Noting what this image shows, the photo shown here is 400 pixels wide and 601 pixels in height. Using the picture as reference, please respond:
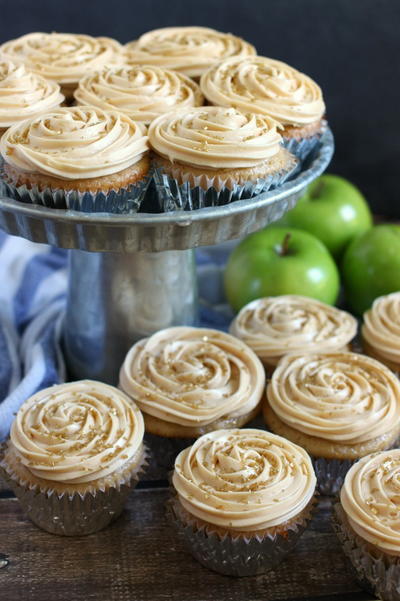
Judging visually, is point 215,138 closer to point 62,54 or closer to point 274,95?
point 274,95

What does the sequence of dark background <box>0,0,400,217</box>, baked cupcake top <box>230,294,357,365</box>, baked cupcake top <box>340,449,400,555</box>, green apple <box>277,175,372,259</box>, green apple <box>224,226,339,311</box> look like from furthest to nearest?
dark background <box>0,0,400,217</box>, green apple <box>277,175,372,259</box>, green apple <box>224,226,339,311</box>, baked cupcake top <box>230,294,357,365</box>, baked cupcake top <box>340,449,400,555</box>

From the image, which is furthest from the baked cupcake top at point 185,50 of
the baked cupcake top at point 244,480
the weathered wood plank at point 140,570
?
the weathered wood plank at point 140,570

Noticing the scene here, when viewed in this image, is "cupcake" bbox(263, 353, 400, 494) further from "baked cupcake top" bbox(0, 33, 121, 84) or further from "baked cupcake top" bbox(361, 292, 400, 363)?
"baked cupcake top" bbox(0, 33, 121, 84)

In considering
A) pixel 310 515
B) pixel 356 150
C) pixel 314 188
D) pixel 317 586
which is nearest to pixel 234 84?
pixel 314 188

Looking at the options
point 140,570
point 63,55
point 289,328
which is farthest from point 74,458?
point 63,55

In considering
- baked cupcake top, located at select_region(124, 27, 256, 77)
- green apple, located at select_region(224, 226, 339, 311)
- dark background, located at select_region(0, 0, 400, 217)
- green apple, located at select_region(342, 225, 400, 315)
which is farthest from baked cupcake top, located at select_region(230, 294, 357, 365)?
dark background, located at select_region(0, 0, 400, 217)
